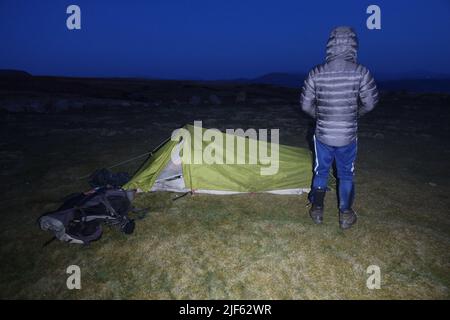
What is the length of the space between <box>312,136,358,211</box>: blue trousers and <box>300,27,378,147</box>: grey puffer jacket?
20cm

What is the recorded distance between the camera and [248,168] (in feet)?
25.6

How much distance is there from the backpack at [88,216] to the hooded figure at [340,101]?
4.00m

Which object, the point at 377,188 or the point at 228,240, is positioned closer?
the point at 228,240

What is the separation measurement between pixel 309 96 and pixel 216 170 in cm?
A: 306

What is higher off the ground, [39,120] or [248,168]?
[39,120]

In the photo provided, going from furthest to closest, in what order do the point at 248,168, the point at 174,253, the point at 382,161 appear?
the point at 382,161 → the point at 248,168 → the point at 174,253

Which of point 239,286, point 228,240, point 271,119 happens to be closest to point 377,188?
point 228,240

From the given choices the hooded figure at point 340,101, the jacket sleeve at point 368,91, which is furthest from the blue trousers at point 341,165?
the jacket sleeve at point 368,91

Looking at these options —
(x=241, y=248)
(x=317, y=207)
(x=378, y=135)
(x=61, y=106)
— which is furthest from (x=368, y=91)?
(x=61, y=106)

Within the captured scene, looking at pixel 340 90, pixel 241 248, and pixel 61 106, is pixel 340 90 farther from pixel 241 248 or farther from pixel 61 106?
pixel 61 106

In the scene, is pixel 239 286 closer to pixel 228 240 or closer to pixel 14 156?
pixel 228 240

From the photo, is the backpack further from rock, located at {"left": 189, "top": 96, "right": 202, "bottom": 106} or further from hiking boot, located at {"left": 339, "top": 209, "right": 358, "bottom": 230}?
rock, located at {"left": 189, "top": 96, "right": 202, "bottom": 106}

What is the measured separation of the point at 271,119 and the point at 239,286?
56.4ft
